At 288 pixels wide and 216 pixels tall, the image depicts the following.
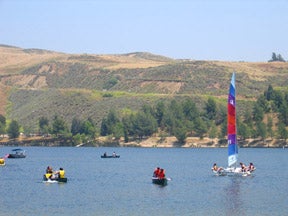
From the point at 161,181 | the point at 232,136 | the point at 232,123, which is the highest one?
the point at 232,123

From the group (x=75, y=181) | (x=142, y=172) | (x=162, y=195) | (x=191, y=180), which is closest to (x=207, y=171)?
(x=142, y=172)

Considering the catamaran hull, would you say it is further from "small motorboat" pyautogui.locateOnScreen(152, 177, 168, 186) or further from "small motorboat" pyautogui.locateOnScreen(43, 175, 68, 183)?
"small motorboat" pyautogui.locateOnScreen(43, 175, 68, 183)

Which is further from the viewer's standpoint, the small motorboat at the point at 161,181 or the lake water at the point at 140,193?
the small motorboat at the point at 161,181

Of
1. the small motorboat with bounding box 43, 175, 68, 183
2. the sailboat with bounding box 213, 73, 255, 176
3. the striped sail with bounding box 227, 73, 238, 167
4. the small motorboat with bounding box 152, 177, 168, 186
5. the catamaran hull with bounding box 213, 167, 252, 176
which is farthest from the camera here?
the catamaran hull with bounding box 213, 167, 252, 176

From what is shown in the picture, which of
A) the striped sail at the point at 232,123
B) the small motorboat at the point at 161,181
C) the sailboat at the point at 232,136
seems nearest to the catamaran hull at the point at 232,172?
the sailboat at the point at 232,136

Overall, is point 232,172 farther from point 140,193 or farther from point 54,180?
point 140,193

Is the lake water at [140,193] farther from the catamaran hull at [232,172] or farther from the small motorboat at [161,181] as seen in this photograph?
the catamaran hull at [232,172]

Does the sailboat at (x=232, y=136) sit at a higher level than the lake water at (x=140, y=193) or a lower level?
higher

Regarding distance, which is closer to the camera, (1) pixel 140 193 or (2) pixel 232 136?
(1) pixel 140 193

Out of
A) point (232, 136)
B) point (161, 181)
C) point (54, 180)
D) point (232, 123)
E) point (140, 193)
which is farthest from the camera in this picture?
point (232, 136)

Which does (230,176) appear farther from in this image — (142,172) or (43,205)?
(43,205)

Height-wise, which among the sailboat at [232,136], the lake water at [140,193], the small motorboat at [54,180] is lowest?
the lake water at [140,193]

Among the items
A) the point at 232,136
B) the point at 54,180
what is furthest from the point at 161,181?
the point at 54,180

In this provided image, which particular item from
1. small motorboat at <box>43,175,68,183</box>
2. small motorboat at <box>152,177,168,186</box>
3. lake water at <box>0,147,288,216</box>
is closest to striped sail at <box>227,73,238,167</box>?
lake water at <box>0,147,288,216</box>
